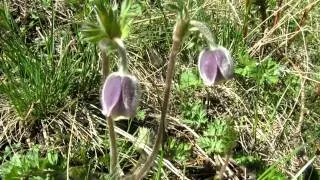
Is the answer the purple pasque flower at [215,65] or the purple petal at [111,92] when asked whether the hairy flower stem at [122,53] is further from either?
the purple pasque flower at [215,65]

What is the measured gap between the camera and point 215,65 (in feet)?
5.21

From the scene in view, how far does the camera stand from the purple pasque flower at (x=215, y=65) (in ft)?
5.21

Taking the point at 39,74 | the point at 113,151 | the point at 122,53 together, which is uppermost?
the point at 122,53

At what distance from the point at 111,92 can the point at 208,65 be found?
285 millimetres

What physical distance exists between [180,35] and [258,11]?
1340mm

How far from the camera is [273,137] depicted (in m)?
2.32

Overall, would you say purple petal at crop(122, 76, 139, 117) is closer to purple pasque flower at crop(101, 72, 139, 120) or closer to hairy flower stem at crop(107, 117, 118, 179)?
purple pasque flower at crop(101, 72, 139, 120)

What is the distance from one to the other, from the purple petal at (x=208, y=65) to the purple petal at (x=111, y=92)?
244 mm

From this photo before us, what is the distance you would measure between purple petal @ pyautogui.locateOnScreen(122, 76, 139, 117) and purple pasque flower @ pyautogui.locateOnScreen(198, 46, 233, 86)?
207mm

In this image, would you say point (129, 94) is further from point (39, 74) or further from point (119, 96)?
point (39, 74)

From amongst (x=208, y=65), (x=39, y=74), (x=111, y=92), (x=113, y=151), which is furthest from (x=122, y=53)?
(x=39, y=74)

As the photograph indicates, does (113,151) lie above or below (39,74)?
below

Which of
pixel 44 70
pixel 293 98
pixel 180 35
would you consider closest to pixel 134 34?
pixel 44 70

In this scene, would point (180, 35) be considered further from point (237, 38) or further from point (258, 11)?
point (258, 11)
